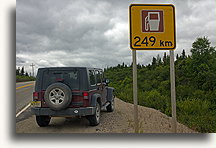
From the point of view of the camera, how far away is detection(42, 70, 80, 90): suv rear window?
498cm

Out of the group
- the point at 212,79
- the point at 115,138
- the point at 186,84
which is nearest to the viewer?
the point at 115,138

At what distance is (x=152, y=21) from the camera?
4133 millimetres

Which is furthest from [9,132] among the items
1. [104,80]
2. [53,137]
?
[104,80]

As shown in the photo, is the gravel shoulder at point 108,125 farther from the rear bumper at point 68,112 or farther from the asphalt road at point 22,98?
the asphalt road at point 22,98

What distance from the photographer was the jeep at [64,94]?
15.4ft

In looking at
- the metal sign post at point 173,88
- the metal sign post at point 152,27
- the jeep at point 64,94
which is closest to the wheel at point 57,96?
the jeep at point 64,94

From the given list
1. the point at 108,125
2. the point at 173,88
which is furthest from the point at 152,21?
the point at 108,125

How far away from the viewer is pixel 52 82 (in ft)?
16.7

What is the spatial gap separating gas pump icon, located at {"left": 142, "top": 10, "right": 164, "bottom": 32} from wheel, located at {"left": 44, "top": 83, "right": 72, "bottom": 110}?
95.9 inches

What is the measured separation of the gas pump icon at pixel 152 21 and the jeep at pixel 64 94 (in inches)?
79.1

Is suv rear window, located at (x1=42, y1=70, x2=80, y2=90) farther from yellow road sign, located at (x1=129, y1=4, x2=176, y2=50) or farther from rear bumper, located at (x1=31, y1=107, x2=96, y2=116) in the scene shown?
yellow road sign, located at (x1=129, y1=4, x2=176, y2=50)

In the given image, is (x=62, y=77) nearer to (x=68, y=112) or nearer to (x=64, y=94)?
(x=64, y=94)

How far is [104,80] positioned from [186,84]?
29.3ft

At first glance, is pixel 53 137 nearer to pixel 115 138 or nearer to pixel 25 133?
pixel 25 133
